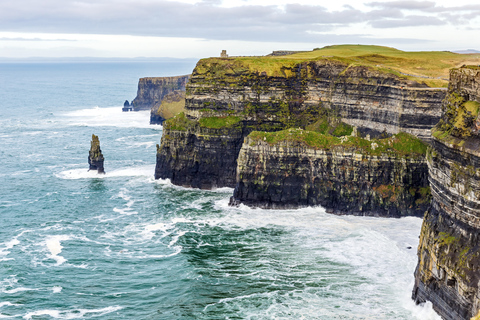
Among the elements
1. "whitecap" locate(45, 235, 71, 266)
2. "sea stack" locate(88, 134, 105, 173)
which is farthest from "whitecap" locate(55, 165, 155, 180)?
"whitecap" locate(45, 235, 71, 266)

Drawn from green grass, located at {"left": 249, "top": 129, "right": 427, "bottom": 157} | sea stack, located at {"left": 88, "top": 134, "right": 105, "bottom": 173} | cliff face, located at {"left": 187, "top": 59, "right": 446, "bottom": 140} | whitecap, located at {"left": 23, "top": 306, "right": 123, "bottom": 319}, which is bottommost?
whitecap, located at {"left": 23, "top": 306, "right": 123, "bottom": 319}

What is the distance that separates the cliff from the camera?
324 ft

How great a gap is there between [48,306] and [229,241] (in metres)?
25.4

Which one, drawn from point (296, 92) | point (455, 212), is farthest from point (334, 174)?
point (455, 212)

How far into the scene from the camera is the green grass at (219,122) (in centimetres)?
10006

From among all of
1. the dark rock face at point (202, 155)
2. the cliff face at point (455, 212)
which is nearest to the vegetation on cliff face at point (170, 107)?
the dark rock face at point (202, 155)

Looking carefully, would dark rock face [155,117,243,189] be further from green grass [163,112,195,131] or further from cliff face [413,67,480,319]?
cliff face [413,67,480,319]

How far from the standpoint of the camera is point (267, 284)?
57781 millimetres

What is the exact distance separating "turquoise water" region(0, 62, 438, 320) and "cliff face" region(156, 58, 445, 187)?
478 cm

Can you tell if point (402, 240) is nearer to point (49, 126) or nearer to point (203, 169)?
point (203, 169)

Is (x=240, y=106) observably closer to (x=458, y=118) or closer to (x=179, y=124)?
(x=179, y=124)

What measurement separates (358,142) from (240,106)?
2778 cm

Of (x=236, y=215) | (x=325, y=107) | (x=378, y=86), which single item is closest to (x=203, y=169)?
(x=236, y=215)

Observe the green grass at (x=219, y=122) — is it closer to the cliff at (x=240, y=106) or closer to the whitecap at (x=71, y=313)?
the cliff at (x=240, y=106)
